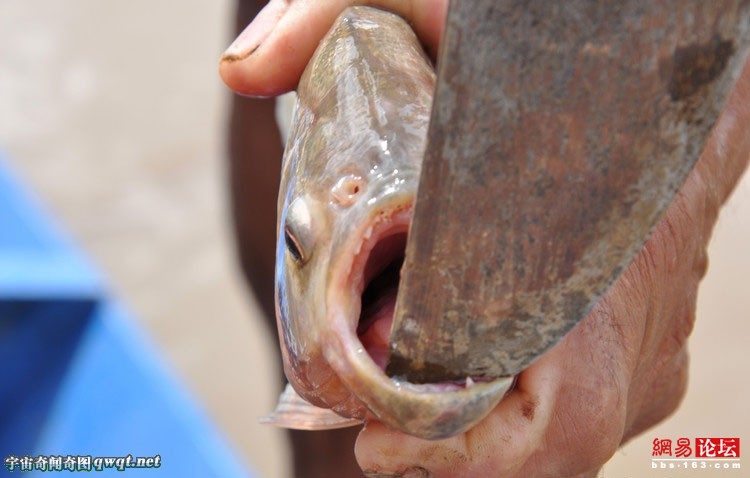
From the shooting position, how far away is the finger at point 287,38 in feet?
3.06

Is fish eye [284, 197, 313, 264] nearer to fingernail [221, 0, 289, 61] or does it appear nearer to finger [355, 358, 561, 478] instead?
finger [355, 358, 561, 478]

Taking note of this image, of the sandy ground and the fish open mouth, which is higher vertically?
the fish open mouth

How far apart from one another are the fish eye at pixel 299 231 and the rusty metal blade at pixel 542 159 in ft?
0.30

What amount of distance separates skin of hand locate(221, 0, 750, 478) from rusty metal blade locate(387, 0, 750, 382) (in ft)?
0.43

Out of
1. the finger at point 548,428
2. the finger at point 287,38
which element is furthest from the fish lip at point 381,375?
the finger at point 287,38

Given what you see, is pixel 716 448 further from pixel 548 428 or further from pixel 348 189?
pixel 348 189

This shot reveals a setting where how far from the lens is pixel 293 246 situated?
73cm

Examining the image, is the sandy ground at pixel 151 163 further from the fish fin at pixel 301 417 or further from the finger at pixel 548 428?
the finger at pixel 548 428

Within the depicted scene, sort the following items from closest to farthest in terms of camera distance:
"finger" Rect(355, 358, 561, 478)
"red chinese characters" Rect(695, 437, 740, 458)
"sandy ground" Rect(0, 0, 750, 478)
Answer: "finger" Rect(355, 358, 561, 478) → "red chinese characters" Rect(695, 437, 740, 458) → "sandy ground" Rect(0, 0, 750, 478)

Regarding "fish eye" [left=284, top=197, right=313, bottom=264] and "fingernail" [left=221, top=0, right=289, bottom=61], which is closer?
"fish eye" [left=284, top=197, right=313, bottom=264]

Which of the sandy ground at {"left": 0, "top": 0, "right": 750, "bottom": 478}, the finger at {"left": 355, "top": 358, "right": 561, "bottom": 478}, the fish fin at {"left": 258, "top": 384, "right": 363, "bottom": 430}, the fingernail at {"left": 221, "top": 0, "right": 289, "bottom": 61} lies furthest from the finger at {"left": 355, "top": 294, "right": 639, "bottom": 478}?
the sandy ground at {"left": 0, "top": 0, "right": 750, "bottom": 478}

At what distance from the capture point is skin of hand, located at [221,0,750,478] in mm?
778

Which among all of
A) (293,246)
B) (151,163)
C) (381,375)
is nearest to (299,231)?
(293,246)

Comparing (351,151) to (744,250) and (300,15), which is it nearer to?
(300,15)
